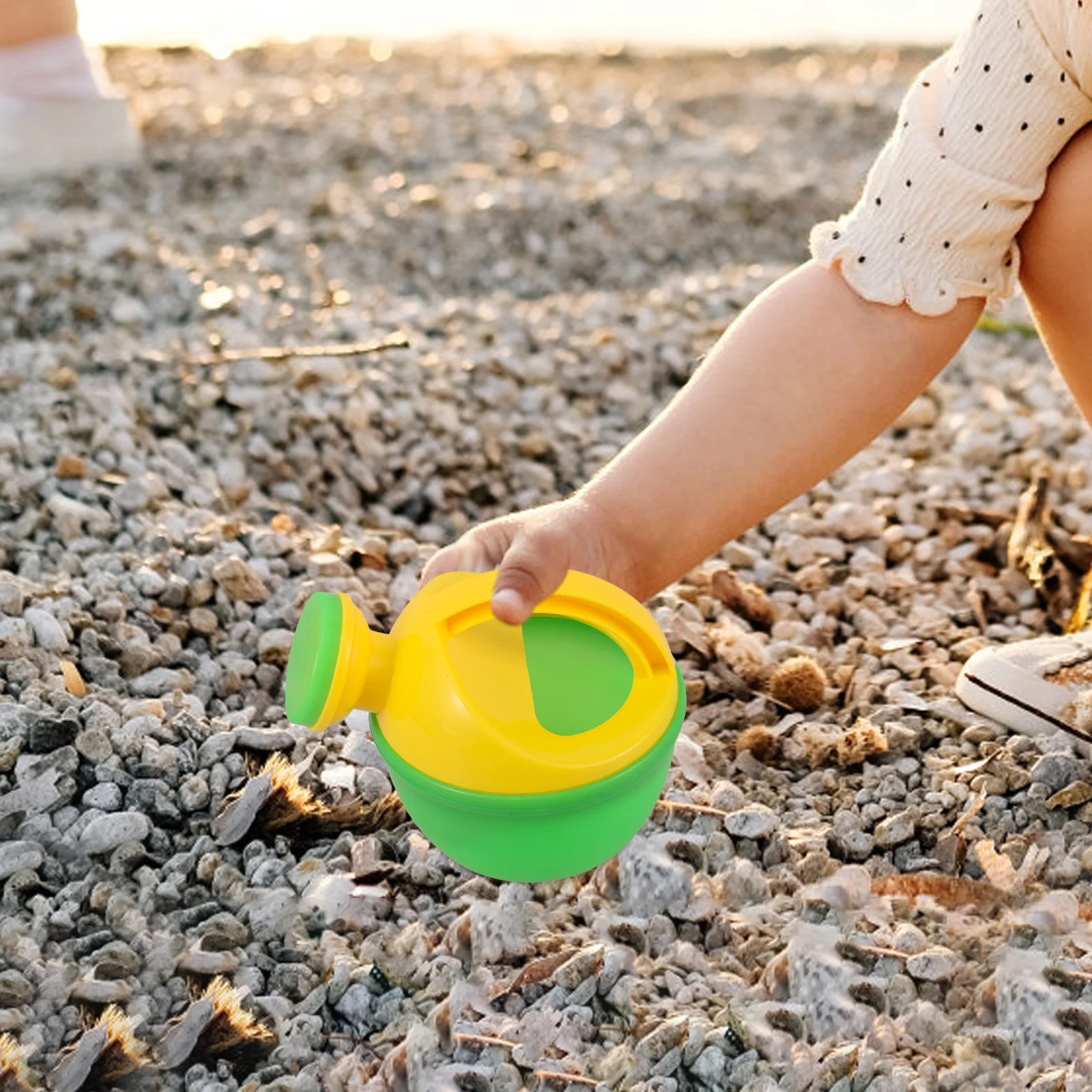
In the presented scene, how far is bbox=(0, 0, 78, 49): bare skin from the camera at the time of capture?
323 cm

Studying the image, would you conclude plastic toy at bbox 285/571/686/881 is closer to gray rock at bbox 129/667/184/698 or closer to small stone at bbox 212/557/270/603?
gray rock at bbox 129/667/184/698

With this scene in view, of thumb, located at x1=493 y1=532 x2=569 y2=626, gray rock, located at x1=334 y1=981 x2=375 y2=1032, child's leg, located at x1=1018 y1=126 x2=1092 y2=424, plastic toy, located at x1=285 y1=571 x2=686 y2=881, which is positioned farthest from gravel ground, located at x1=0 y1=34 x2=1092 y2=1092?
child's leg, located at x1=1018 y1=126 x2=1092 y2=424

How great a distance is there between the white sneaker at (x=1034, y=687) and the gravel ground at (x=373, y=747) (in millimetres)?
27

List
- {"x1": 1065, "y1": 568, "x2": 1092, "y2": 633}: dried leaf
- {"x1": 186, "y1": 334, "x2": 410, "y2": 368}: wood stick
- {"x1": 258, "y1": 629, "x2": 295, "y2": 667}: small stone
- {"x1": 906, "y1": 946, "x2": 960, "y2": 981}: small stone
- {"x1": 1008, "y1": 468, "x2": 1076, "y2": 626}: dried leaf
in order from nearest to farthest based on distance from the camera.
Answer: {"x1": 906, "y1": 946, "x2": 960, "y2": 981}: small stone < {"x1": 258, "y1": 629, "x2": 295, "y2": 667}: small stone < {"x1": 1065, "y1": 568, "x2": 1092, "y2": 633}: dried leaf < {"x1": 1008, "y1": 468, "x2": 1076, "y2": 626}: dried leaf < {"x1": 186, "y1": 334, "x2": 410, "y2": 368}: wood stick

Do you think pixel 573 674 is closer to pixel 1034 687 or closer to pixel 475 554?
pixel 475 554

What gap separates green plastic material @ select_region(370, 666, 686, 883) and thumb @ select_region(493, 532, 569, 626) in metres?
0.13

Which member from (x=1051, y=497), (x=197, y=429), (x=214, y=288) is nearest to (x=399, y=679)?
(x=197, y=429)

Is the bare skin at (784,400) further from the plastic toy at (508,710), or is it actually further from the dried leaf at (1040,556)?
the dried leaf at (1040,556)

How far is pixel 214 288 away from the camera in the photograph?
2494 mm

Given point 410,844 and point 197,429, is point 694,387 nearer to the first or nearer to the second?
point 410,844

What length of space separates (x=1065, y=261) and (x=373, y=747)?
0.77m

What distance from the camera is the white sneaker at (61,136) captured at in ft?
10.2

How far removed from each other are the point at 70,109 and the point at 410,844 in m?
2.36

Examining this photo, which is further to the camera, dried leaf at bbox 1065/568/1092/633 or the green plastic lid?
dried leaf at bbox 1065/568/1092/633
